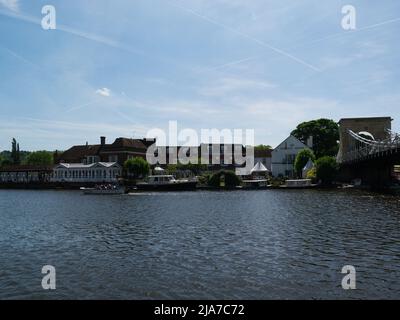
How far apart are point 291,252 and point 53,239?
1485 cm

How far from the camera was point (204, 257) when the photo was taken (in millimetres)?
20312

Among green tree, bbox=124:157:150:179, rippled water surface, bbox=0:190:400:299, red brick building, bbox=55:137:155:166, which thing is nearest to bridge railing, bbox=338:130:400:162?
rippled water surface, bbox=0:190:400:299

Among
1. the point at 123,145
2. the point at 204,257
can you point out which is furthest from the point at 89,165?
the point at 204,257

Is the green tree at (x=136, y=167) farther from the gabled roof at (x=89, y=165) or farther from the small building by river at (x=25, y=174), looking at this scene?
the small building by river at (x=25, y=174)

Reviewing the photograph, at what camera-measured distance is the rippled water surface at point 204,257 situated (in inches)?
598

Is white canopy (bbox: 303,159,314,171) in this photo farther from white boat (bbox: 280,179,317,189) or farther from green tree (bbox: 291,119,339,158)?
green tree (bbox: 291,119,339,158)

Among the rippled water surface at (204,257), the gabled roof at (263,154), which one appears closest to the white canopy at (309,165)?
the gabled roof at (263,154)

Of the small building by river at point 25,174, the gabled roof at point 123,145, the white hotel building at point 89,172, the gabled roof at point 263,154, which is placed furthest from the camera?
the gabled roof at point 263,154

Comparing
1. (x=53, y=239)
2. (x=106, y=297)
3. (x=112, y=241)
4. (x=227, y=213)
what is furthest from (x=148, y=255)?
(x=227, y=213)
